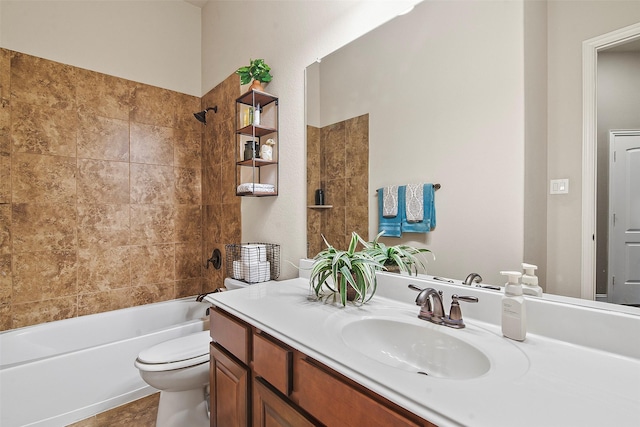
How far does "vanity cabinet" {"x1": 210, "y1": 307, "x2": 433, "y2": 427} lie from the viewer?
0.64 m

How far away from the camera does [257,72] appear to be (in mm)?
1937

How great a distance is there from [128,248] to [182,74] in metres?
1.67

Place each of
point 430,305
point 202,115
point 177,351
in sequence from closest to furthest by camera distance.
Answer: point 430,305 < point 177,351 < point 202,115

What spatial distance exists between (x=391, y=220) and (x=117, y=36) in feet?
8.94

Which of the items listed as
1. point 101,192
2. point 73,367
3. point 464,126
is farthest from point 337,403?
point 101,192

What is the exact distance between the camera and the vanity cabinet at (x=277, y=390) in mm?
644

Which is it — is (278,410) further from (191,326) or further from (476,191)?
(191,326)

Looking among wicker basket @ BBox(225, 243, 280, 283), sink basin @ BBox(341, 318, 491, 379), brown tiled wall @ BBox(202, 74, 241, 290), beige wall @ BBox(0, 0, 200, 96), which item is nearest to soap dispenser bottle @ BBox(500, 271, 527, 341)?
sink basin @ BBox(341, 318, 491, 379)

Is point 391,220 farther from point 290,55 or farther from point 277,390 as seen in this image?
point 290,55

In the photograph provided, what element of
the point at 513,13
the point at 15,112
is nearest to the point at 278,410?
the point at 513,13

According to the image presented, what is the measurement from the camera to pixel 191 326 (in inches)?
85.8

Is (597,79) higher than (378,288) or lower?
higher

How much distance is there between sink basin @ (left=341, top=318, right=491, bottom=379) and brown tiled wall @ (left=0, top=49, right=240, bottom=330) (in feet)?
5.53

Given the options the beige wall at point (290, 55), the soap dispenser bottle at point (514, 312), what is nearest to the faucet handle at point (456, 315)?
the soap dispenser bottle at point (514, 312)
